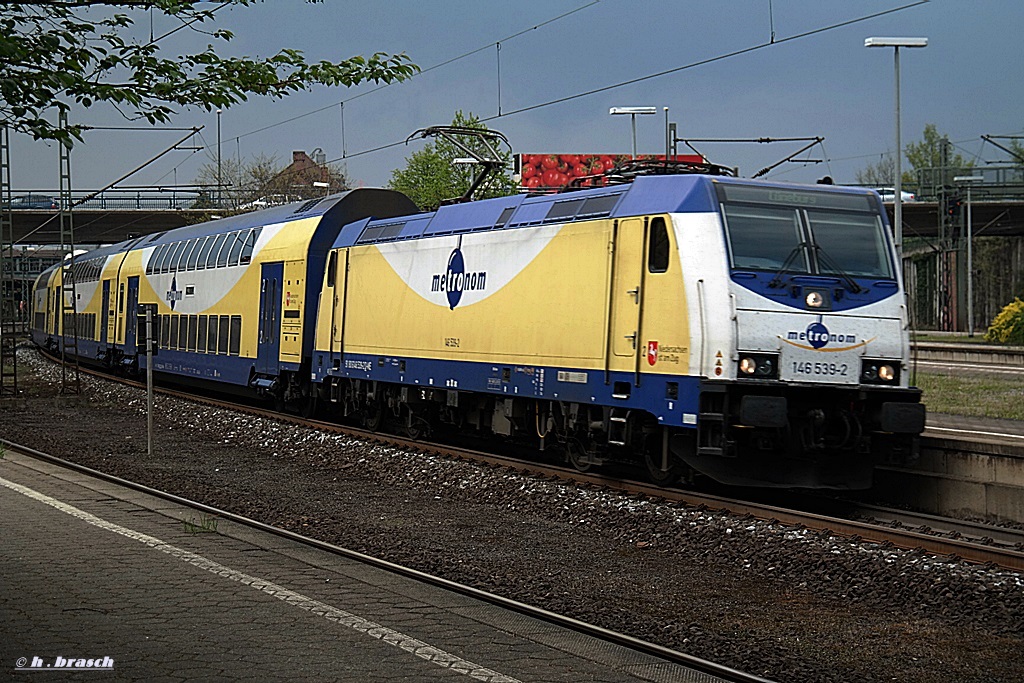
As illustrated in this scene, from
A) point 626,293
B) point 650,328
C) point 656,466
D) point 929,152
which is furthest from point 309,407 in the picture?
point 929,152

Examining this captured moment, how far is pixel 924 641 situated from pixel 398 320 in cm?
1189

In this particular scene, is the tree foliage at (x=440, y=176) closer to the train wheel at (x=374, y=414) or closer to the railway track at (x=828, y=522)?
the train wheel at (x=374, y=414)

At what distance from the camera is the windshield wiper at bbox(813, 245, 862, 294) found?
12.8 m

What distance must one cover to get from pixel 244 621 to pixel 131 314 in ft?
86.3

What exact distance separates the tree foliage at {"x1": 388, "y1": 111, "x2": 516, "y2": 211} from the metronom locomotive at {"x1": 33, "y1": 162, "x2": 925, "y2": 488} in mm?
31094

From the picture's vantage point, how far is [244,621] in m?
7.81

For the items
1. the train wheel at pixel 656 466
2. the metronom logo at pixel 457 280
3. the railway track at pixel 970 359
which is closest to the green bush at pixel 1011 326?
the railway track at pixel 970 359

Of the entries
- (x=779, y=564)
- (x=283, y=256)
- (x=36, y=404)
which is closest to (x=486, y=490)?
(x=779, y=564)

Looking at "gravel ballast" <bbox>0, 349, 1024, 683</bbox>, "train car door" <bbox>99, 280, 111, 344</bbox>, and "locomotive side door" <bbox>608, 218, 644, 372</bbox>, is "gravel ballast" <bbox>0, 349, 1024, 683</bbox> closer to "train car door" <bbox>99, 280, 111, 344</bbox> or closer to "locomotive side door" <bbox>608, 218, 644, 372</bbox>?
"locomotive side door" <bbox>608, 218, 644, 372</bbox>

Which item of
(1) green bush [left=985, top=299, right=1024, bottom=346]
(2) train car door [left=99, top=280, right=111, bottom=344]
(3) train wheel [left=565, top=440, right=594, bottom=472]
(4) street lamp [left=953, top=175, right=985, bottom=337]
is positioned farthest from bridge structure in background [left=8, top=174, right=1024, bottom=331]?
(3) train wheel [left=565, top=440, right=594, bottom=472]

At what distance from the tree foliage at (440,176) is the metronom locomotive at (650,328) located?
102 ft

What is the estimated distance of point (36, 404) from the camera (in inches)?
1062

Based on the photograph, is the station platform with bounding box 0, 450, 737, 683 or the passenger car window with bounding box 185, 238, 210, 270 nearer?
the station platform with bounding box 0, 450, 737, 683

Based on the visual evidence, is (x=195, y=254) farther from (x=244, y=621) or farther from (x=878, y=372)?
(x=244, y=621)
